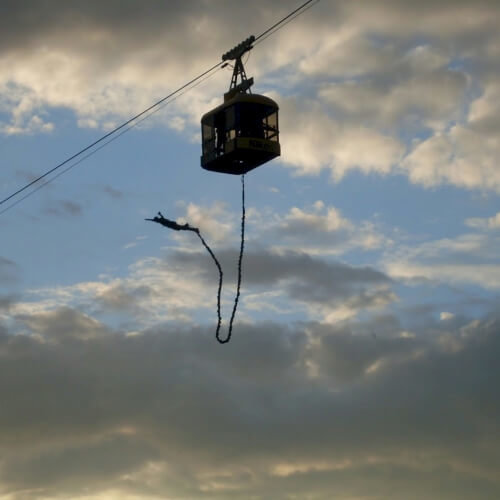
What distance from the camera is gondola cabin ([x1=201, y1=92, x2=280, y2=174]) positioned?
5003 centimetres

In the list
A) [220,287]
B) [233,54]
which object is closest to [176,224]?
[220,287]

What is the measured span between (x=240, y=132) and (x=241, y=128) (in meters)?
0.19

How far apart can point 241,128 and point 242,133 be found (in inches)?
9.4

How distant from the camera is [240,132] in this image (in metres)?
50.0

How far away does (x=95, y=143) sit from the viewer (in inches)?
2015

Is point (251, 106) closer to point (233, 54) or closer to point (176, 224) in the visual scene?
point (233, 54)

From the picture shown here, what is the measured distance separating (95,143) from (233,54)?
7792 mm

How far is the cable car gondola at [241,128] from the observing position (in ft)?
164

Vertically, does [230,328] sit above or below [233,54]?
below

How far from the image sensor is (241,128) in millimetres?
49969

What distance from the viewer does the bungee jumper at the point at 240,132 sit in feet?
164

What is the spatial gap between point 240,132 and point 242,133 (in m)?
0.11

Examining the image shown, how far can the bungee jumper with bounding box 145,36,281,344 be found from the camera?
164ft

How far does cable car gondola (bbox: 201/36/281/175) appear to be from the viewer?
50.0 m
